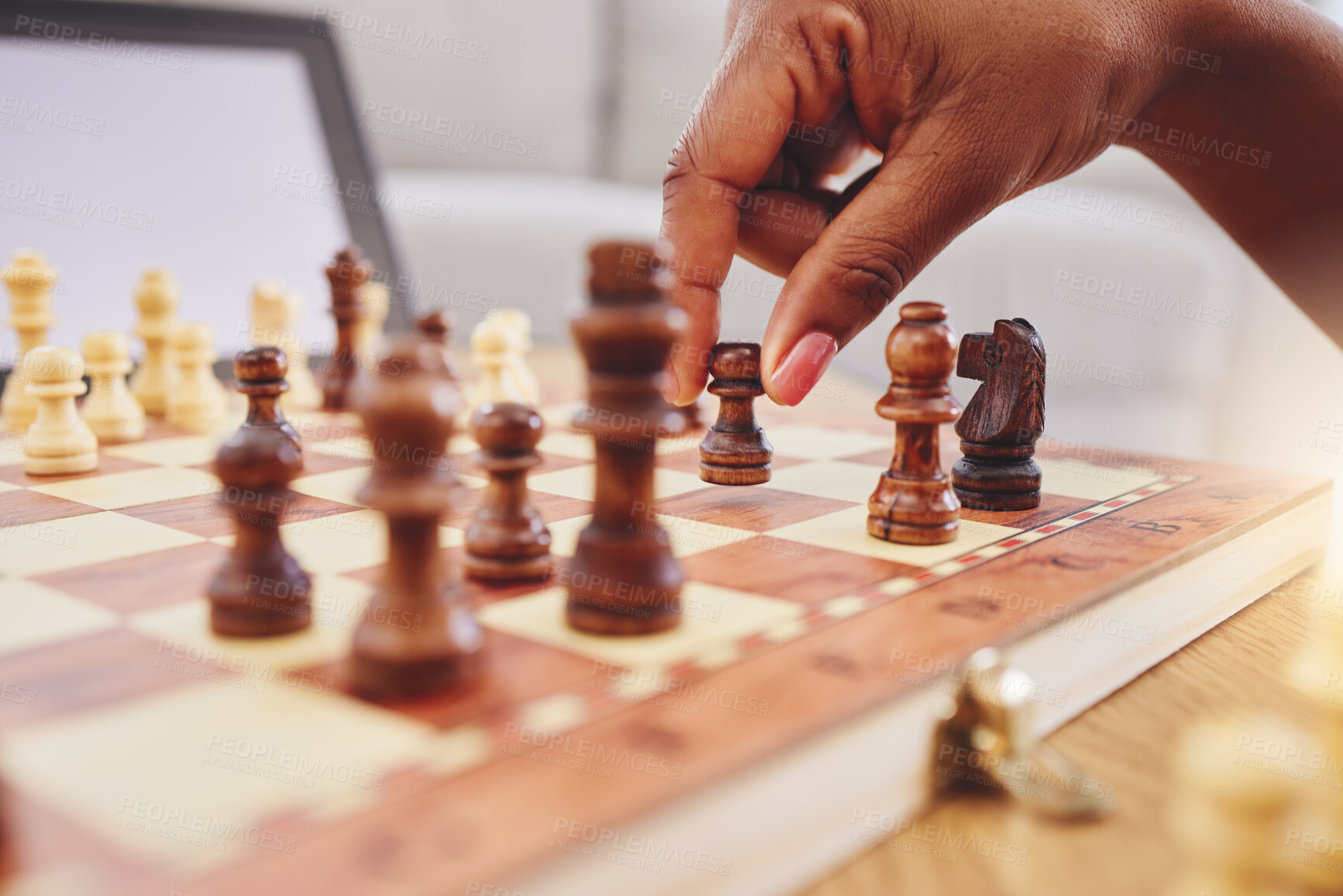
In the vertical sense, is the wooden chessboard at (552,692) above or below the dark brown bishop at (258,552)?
below

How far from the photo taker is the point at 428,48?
3.89 meters

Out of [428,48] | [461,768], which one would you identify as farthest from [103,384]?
[428,48]

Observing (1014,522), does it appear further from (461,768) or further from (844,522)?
(461,768)

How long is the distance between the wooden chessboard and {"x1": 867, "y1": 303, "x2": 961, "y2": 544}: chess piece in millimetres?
30

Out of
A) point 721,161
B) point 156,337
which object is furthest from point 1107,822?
point 156,337

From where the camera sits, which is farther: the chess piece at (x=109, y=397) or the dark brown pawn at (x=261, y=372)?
the chess piece at (x=109, y=397)

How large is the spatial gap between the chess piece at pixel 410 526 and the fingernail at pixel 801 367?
640mm

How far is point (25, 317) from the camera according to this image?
5.71 ft

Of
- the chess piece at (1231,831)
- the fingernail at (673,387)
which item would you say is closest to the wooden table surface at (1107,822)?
the chess piece at (1231,831)

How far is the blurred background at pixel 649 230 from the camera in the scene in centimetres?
314

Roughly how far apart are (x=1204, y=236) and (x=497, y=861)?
3.39 metres

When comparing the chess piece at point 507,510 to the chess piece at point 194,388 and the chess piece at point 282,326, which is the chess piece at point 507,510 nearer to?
the chess piece at point 194,388

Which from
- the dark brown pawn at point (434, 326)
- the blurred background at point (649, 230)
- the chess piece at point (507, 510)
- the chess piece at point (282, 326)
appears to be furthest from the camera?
the blurred background at point (649, 230)

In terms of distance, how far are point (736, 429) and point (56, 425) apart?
0.88 m
